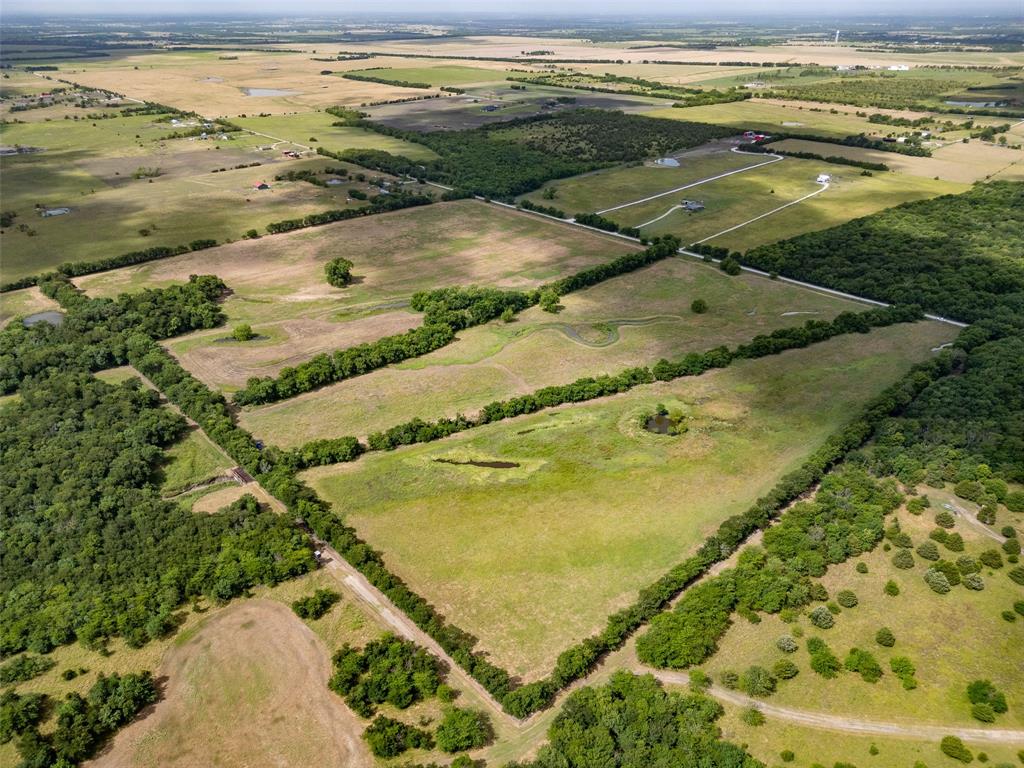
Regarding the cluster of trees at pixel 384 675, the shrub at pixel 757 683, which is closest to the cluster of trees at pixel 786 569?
the shrub at pixel 757 683

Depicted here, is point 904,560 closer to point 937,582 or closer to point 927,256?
point 937,582

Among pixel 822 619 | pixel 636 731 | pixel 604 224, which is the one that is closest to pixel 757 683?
pixel 822 619

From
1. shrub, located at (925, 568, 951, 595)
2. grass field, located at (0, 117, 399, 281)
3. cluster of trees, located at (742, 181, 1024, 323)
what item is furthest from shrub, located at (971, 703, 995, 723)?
grass field, located at (0, 117, 399, 281)

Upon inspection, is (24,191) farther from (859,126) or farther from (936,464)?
(859,126)

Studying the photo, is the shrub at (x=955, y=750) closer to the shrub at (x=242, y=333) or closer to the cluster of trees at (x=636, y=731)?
the cluster of trees at (x=636, y=731)

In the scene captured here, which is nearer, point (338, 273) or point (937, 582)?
point (937, 582)

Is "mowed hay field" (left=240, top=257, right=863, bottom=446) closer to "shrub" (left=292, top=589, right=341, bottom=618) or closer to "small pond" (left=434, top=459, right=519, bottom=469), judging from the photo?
"small pond" (left=434, top=459, right=519, bottom=469)
